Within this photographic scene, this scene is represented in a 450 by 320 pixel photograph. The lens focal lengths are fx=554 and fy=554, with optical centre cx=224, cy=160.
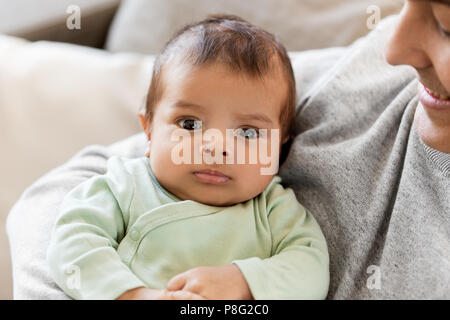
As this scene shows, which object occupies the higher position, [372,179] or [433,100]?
[433,100]

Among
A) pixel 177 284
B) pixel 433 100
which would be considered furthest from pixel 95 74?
pixel 433 100

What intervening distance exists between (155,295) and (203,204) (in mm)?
196

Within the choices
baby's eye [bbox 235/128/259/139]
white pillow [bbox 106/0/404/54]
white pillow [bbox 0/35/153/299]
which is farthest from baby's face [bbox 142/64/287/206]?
white pillow [bbox 106/0/404/54]

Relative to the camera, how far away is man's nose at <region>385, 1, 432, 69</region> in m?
0.83

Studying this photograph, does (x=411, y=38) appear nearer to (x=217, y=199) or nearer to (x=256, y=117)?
(x=256, y=117)

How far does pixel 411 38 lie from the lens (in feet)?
2.80

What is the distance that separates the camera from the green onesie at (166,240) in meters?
0.85

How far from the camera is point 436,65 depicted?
2.69 ft

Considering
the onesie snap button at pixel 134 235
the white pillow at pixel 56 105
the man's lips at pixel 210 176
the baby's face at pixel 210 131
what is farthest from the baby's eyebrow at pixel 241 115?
the white pillow at pixel 56 105

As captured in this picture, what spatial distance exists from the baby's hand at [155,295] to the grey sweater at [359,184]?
0.13 m

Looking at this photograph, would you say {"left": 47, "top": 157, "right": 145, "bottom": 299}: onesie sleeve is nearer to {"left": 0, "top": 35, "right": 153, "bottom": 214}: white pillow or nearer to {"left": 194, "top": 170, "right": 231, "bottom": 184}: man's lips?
{"left": 194, "top": 170, "right": 231, "bottom": 184}: man's lips

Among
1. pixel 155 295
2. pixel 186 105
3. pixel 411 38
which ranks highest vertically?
pixel 411 38

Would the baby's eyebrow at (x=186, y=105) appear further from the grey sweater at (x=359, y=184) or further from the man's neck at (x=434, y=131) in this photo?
the man's neck at (x=434, y=131)

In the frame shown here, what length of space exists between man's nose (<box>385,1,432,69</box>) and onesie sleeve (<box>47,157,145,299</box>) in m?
0.50
